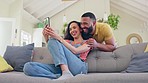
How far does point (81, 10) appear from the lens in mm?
7449

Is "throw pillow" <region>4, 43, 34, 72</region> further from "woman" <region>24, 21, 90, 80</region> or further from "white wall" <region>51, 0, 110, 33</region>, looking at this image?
"white wall" <region>51, 0, 110, 33</region>

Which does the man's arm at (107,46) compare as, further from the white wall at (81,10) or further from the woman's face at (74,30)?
the white wall at (81,10)

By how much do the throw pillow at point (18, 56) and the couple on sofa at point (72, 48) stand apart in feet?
1.53

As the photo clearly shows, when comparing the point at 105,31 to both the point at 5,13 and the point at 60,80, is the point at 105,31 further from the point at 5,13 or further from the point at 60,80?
the point at 5,13

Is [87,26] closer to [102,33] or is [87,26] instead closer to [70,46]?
[102,33]

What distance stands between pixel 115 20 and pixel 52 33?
12.3 ft

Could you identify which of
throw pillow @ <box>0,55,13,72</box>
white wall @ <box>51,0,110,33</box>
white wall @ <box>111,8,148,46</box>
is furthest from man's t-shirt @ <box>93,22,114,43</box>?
white wall @ <box>111,8,148,46</box>

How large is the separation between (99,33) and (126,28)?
6.50m

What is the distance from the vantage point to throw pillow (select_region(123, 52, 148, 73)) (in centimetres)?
175

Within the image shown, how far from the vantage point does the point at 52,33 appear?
171cm

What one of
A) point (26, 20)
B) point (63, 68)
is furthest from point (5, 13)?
point (63, 68)

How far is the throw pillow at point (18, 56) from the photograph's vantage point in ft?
7.01

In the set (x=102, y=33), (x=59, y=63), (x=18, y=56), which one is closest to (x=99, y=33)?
(x=102, y=33)

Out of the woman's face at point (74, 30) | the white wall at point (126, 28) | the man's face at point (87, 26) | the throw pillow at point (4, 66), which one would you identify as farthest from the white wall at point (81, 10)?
the throw pillow at point (4, 66)
